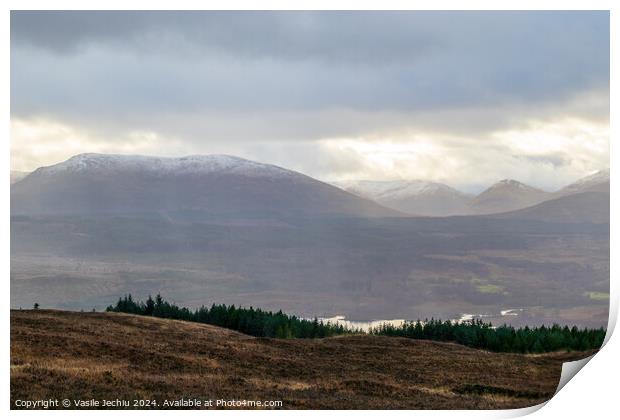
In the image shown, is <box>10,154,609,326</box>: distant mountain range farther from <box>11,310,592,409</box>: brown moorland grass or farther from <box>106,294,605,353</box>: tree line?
<box>11,310,592,409</box>: brown moorland grass

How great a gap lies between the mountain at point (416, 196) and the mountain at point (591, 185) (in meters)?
1.45

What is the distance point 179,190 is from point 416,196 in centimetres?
356

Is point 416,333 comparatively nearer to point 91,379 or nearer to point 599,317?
point 599,317

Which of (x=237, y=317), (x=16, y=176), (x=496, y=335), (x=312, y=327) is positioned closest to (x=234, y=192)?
(x=237, y=317)

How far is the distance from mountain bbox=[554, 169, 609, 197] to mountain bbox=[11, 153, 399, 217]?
262 cm

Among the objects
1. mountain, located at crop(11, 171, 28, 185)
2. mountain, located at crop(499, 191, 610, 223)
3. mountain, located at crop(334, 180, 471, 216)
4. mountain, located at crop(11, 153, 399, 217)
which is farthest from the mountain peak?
mountain, located at crop(499, 191, 610, 223)

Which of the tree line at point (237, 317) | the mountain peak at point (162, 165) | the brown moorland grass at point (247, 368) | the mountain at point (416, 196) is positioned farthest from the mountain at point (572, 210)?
the mountain peak at point (162, 165)

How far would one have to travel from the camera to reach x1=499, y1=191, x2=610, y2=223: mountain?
1230 cm

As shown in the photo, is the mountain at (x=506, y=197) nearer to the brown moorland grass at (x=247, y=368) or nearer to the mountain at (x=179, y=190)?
the mountain at (x=179, y=190)

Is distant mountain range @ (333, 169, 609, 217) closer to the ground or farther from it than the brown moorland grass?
farther from it
